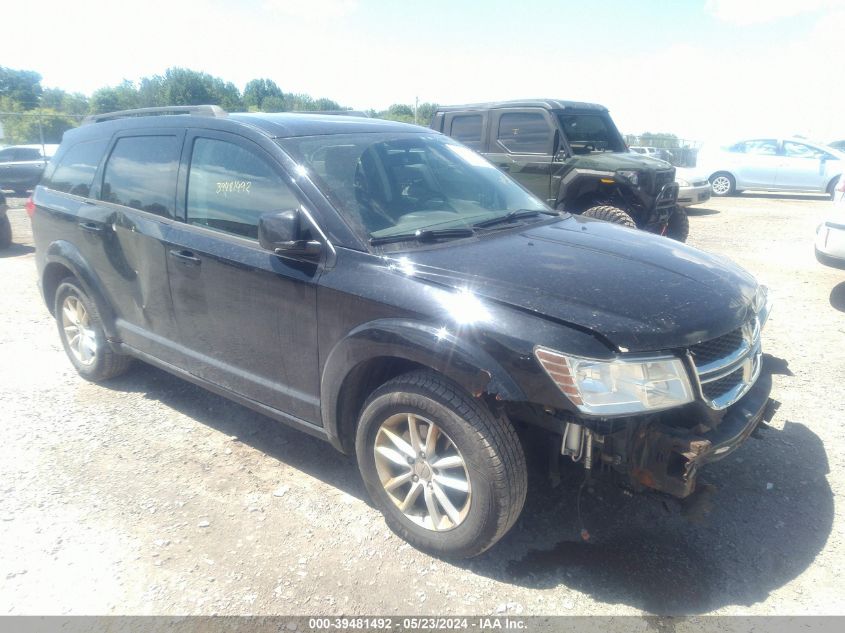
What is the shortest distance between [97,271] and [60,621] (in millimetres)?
2437

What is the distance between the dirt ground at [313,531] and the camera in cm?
262

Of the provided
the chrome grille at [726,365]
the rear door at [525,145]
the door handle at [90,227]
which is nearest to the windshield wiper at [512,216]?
the chrome grille at [726,365]

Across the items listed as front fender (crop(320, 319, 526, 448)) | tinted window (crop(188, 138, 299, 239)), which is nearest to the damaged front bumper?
front fender (crop(320, 319, 526, 448))

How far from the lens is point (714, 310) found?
2.65m

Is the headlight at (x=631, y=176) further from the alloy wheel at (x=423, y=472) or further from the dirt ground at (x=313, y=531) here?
the alloy wheel at (x=423, y=472)

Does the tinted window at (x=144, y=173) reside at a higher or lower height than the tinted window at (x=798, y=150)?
higher

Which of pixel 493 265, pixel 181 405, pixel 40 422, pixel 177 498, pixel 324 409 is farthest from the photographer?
pixel 181 405

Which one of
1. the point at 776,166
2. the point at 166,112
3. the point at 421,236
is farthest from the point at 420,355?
the point at 776,166

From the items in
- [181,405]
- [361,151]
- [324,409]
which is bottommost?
[181,405]

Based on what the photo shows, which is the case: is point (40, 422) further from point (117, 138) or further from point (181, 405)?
point (117, 138)

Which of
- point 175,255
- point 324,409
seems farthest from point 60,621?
point 175,255

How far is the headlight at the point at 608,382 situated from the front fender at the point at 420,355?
18 centimetres

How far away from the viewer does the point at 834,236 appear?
607 centimetres

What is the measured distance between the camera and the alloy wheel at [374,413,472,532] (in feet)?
8.83
